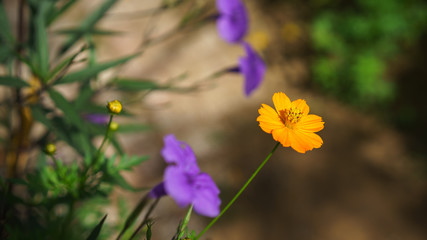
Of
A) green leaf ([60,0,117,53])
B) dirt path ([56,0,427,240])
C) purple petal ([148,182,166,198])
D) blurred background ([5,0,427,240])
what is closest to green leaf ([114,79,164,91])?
green leaf ([60,0,117,53])

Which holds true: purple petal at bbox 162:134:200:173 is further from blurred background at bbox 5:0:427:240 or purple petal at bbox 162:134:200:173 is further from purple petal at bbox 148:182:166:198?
blurred background at bbox 5:0:427:240

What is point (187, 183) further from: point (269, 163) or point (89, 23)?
point (269, 163)

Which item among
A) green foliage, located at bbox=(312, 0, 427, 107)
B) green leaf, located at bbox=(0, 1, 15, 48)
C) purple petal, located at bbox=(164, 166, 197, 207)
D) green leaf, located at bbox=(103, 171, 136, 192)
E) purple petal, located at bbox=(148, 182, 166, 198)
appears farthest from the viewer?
green foliage, located at bbox=(312, 0, 427, 107)

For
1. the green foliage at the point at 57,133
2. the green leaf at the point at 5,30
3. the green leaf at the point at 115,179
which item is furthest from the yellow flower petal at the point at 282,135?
the green leaf at the point at 5,30

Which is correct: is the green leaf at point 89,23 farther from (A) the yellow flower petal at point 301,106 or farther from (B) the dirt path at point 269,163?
(B) the dirt path at point 269,163

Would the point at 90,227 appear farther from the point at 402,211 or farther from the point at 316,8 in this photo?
the point at 316,8

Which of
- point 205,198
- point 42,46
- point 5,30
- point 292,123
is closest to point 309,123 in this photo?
point 292,123
